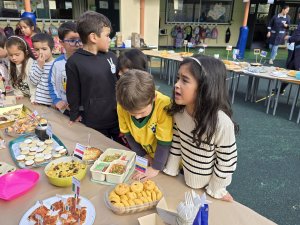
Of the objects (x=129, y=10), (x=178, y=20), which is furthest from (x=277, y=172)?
(x=178, y=20)

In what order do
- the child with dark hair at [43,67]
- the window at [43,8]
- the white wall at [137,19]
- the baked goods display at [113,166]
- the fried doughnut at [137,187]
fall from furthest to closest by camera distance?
1. the window at [43,8]
2. the white wall at [137,19]
3. the child with dark hair at [43,67]
4. the baked goods display at [113,166]
5. the fried doughnut at [137,187]

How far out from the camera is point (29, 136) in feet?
5.30

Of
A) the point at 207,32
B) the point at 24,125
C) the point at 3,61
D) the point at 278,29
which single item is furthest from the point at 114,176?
the point at 207,32

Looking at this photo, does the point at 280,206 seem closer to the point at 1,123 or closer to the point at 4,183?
the point at 4,183

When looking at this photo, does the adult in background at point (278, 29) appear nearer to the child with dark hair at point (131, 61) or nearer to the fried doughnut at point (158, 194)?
the child with dark hair at point (131, 61)

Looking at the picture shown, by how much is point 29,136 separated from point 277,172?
2294mm

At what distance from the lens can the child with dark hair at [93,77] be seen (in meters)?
1.63

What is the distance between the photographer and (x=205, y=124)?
1.04 meters

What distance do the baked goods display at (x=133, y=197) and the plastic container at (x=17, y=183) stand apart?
1.25 ft

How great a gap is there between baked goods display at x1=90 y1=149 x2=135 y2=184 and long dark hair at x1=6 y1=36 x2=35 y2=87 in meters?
1.60

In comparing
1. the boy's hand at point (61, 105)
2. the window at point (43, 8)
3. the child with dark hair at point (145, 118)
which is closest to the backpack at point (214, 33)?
the window at point (43, 8)

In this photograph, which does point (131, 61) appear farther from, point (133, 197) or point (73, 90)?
point (133, 197)

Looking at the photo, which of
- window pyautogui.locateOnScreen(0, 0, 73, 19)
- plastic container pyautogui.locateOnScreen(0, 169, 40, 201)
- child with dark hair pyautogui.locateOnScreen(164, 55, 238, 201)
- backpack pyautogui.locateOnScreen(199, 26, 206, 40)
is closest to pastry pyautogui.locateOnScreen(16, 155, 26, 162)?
plastic container pyautogui.locateOnScreen(0, 169, 40, 201)

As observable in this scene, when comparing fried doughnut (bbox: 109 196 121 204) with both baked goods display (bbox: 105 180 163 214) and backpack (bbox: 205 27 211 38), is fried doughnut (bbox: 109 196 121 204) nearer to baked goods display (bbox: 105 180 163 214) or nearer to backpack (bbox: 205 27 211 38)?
baked goods display (bbox: 105 180 163 214)
